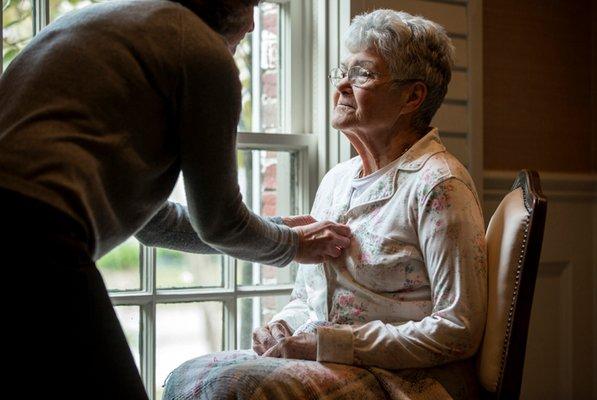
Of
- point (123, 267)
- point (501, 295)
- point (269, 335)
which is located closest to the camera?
point (501, 295)

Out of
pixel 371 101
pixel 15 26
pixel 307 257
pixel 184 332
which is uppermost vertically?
pixel 15 26

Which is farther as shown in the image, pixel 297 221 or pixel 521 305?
pixel 297 221

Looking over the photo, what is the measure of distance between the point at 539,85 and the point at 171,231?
164 cm

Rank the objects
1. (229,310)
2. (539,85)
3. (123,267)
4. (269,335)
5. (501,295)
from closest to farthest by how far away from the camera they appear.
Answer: (501,295), (269,335), (123,267), (229,310), (539,85)

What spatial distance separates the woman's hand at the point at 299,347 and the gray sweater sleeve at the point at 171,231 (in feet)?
0.87

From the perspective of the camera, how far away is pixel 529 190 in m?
1.73

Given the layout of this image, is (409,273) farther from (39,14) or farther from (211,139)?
(39,14)

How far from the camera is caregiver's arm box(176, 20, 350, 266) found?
4.31 feet

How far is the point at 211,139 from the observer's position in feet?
4.44

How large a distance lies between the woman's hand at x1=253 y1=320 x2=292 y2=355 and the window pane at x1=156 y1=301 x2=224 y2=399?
42cm

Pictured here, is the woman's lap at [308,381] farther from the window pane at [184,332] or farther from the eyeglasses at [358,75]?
the eyeglasses at [358,75]

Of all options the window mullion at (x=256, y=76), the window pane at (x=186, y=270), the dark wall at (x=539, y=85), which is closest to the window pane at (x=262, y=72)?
the window mullion at (x=256, y=76)

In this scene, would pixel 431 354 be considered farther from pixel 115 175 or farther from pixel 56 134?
pixel 56 134

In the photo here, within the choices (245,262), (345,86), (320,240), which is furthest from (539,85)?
(320,240)
